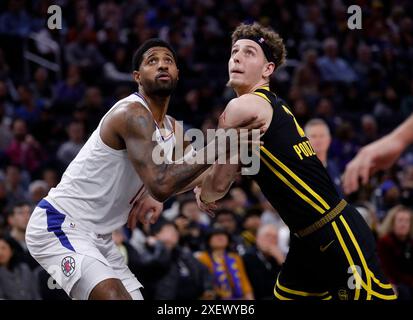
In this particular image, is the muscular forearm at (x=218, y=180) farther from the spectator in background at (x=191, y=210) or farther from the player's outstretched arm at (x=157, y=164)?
the spectator in background at (x=191, y=210)

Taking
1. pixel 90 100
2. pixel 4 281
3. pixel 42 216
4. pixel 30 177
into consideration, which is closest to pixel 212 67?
pixel 90 100

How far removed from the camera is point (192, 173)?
4.88 metres

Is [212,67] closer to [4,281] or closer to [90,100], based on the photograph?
[90,100]

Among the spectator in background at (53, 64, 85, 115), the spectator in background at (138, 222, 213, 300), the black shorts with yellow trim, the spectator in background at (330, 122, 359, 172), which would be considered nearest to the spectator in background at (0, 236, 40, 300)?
the spectator in background at (138, 222, 213, 300)

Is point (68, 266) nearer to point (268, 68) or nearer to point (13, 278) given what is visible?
point (268, 68)

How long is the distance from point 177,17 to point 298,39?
2.43 meters

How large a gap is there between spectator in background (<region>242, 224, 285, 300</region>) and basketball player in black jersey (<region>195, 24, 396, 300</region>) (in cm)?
402

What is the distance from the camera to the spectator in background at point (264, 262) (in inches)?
363

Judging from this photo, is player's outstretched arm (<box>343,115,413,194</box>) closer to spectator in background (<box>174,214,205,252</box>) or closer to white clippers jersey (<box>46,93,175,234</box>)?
white clippers jersey (<box>46,93,175,234</box>)

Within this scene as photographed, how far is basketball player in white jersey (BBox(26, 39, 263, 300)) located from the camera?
4.92 metres

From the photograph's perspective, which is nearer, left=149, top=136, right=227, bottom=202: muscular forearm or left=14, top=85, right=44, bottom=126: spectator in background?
left=149, top=136, right=227, bottom=202: muscular forearm

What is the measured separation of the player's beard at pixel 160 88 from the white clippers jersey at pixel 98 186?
10 cm

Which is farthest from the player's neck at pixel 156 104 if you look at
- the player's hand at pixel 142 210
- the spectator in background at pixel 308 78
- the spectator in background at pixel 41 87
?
the spectator in background at pixel 308 78
